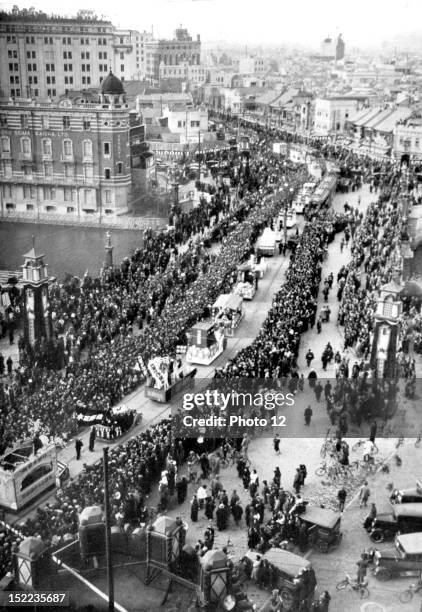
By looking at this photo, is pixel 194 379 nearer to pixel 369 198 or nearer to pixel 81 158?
pixel 81 158

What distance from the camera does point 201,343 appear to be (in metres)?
15.3

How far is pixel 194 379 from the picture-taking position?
14.7m

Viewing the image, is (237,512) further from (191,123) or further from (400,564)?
(191,123)

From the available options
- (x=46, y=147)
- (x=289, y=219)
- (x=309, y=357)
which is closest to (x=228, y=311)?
(x=309, y=357)

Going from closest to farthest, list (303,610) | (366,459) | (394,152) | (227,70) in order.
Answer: (303,610), (366,459), (394,152), (227,70)

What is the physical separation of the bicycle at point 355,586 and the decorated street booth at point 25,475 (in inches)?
176

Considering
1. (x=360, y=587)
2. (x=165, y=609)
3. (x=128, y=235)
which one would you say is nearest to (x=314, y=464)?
(x=360, y=587)

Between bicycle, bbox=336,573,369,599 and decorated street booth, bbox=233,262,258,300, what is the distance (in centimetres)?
1063

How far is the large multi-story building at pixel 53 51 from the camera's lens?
31656 mm

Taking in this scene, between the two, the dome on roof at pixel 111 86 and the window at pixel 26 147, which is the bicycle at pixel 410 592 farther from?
the window at pixel 26 147

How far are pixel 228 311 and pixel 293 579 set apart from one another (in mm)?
9076

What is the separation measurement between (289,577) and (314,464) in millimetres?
3423

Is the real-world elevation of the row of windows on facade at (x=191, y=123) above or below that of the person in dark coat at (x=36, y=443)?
above

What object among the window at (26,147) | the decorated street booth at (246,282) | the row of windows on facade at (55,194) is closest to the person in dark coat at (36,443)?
the decorated street booth at (246,282)
